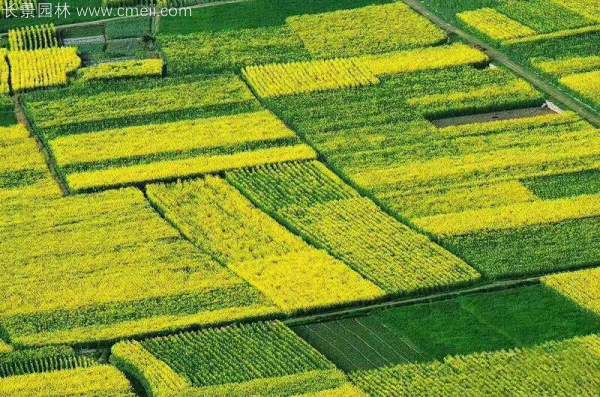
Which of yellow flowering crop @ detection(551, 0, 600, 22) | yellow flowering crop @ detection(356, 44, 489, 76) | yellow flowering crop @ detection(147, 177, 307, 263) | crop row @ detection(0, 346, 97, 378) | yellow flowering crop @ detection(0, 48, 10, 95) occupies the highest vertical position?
yellow flowering crop @ detection(551, 0, 600, 22)

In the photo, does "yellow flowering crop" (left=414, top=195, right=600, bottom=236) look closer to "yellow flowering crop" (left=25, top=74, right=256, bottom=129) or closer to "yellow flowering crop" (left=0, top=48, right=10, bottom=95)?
"yellow flowering crop" (left=25, top=74, right=256, bottom=129)

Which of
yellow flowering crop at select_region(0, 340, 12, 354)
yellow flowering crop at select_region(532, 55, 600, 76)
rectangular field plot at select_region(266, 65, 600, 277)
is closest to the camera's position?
yellow flowering crop at select_region(0, 340, 12, 354)

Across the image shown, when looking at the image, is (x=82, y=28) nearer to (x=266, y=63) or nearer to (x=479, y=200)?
(x=266, y=63)

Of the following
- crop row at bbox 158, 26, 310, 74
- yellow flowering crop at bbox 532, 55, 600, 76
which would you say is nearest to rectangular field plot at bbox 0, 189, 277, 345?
crop row at bbox 158, 26, 310, 74

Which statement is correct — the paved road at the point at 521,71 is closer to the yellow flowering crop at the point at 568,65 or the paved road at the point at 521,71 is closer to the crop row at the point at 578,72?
the crop row at the point at 578,72

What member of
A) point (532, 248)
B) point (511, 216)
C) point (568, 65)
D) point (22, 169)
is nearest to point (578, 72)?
point (568, 65)

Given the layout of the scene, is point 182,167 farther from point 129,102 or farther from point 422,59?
point 422,59

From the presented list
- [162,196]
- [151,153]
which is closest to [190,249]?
[162,196]

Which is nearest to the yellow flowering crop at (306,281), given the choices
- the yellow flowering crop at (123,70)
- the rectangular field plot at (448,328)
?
the rectangular field plot at (448,328)
